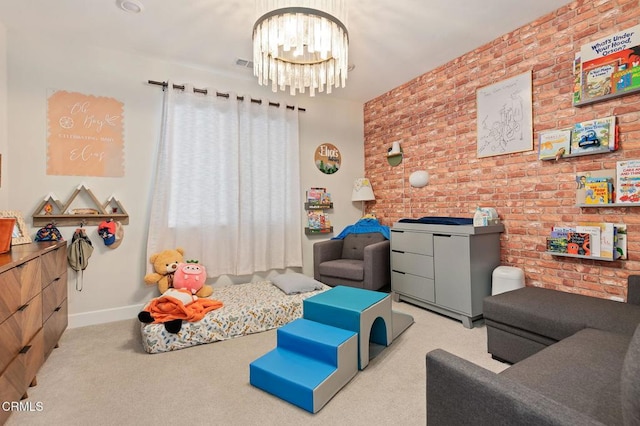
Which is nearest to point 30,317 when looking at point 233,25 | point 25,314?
point 25,314

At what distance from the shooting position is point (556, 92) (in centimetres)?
250

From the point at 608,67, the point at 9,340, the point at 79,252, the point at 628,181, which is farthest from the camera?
the point at 79,252

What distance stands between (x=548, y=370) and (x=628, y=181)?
5.61 ft

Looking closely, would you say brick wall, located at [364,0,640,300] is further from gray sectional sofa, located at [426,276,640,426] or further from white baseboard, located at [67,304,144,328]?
white baseboard, located at [67,304,144,328]

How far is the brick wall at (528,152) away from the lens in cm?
220

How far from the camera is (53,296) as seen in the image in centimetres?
220

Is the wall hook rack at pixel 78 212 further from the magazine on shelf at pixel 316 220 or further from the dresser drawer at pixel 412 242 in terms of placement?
the dresser drawer at pixel 412 242

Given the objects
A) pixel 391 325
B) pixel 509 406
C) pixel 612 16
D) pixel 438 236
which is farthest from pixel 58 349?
pixel 612 16

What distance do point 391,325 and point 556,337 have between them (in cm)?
102

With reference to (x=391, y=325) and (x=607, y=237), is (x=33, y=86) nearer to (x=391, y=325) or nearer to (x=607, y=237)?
(x=391, y=325)

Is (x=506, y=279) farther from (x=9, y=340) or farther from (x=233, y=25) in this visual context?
(x=9, y=340)

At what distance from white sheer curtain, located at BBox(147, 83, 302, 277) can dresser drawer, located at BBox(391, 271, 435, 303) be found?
125 cm

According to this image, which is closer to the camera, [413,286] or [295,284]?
[295,284]

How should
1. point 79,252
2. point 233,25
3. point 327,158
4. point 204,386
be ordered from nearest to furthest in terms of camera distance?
point 204,386, point 233,25, point 79,252, point 327,158
